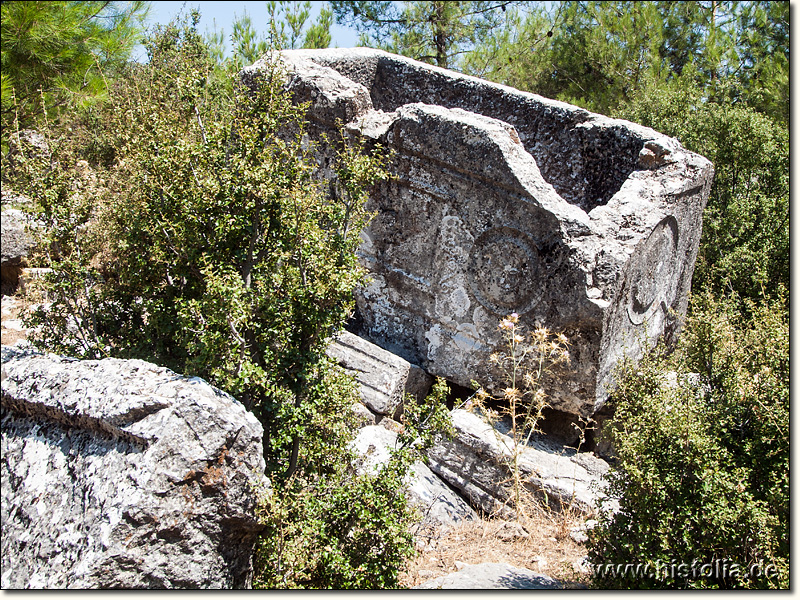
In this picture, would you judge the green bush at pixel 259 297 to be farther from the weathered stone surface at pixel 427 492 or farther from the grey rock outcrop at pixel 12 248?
the grey rock outcrop at pixel 12 248

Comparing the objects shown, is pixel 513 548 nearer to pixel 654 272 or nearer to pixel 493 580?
pixel 493 580

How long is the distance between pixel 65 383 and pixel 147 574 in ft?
2.75

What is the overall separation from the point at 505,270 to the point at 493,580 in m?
2.18

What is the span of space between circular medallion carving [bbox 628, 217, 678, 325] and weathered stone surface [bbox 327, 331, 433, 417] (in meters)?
1.57

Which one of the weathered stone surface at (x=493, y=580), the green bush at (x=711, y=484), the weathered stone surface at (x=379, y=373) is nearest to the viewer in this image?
the green bush at (x=711, y=484)

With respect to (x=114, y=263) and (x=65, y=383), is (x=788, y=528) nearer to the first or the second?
(x=65, y=383)

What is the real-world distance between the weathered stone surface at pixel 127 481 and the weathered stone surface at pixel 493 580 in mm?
948

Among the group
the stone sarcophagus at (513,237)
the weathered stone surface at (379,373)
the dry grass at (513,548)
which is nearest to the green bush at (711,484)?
the dry grass at (513,548)

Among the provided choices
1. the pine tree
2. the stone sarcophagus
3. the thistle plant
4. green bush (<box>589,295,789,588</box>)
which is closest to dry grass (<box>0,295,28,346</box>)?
the pine tree

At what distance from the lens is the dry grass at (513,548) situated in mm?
3770

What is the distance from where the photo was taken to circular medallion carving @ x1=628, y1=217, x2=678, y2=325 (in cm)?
506

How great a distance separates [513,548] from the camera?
4145mm

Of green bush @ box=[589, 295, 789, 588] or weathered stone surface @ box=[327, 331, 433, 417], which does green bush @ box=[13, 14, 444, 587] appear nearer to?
green bush @ box=[589, 295, 789, 588]

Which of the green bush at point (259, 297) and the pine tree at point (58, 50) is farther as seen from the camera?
the pine tree at point (58, 50)
